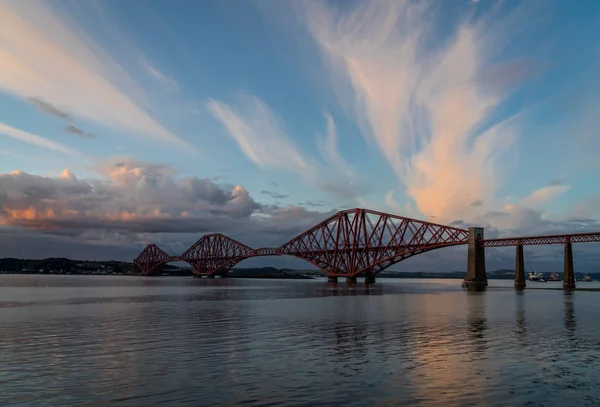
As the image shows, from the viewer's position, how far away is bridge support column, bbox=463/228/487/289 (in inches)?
4513

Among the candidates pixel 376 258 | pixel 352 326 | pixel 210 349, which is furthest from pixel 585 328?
pixel 376 258

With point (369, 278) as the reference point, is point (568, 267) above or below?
above

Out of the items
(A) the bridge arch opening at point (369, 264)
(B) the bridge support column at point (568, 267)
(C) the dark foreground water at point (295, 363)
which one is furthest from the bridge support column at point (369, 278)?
(C) the dark foreground water at point (295, 363)

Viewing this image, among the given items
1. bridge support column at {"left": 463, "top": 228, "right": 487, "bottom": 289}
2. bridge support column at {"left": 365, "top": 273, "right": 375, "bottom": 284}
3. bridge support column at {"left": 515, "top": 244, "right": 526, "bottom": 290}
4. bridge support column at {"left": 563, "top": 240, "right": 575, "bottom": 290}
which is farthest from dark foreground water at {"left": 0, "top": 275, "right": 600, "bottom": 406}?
bridge support column at {"left": 365, "top": 273, "right": 375, "bottom": 284}

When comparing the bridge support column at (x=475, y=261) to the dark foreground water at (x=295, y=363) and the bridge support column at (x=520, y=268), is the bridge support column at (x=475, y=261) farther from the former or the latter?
the dark foreground water at (x=295, y=363)

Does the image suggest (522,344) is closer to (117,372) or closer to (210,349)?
(210,349)

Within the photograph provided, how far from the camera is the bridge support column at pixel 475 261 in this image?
376 feet

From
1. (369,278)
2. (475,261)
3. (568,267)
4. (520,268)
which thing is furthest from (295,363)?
(369,278)

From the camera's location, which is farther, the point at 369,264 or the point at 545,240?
the point at 369,264

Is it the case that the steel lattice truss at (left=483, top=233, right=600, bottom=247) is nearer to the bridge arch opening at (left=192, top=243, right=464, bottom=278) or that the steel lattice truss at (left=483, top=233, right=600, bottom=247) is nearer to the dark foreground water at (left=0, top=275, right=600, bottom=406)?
the bridge arch opening at (left=192, top=243, right=464, bottom=278)

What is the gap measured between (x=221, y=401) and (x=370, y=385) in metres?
5.18

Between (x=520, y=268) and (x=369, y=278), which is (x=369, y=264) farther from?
(x=520, y=268)

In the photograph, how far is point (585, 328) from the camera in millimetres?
34438

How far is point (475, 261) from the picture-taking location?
→ 11575 cm
